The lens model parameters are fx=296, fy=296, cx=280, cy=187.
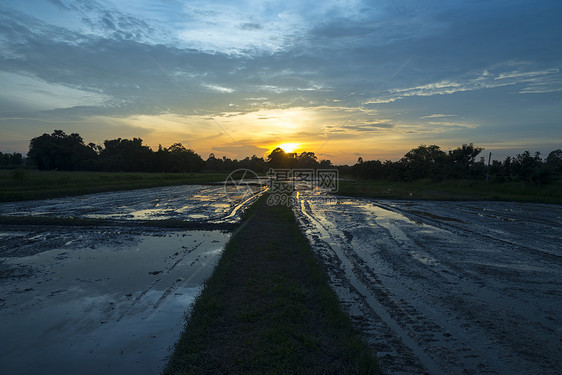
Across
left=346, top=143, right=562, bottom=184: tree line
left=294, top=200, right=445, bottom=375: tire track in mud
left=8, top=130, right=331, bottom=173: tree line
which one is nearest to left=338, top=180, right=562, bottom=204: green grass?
left=346, top=143, right=562, bottom=184: tree line

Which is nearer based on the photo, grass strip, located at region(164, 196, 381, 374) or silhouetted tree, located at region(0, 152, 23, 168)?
grass strip, located at region(164, 196, 381, 374)

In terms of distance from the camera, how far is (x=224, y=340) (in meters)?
4.09

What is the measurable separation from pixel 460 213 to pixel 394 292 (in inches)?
557

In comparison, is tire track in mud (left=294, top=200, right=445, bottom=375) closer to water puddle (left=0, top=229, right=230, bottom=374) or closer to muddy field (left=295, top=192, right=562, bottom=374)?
muddy field (left=295, top=192, right=562, bottom=374)

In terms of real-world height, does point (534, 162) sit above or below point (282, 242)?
above

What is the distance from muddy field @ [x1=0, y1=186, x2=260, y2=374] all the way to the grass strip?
471 millimetres

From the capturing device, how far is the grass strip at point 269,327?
3.55 m

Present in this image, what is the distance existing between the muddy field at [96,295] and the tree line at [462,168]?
1322 inches

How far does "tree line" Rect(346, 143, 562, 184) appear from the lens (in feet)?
98.8

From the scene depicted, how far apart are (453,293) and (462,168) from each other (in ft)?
135

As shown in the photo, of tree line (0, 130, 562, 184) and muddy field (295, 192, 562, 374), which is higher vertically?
tree line (0, 130, 562, 184)

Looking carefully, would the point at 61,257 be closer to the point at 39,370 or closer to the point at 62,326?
the point at 62,326

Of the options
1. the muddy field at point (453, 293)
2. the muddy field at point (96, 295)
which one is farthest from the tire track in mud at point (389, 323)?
the muddy field at point (96, 295)

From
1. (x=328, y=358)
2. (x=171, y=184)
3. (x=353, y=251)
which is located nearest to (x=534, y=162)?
(x=353, y=251)
